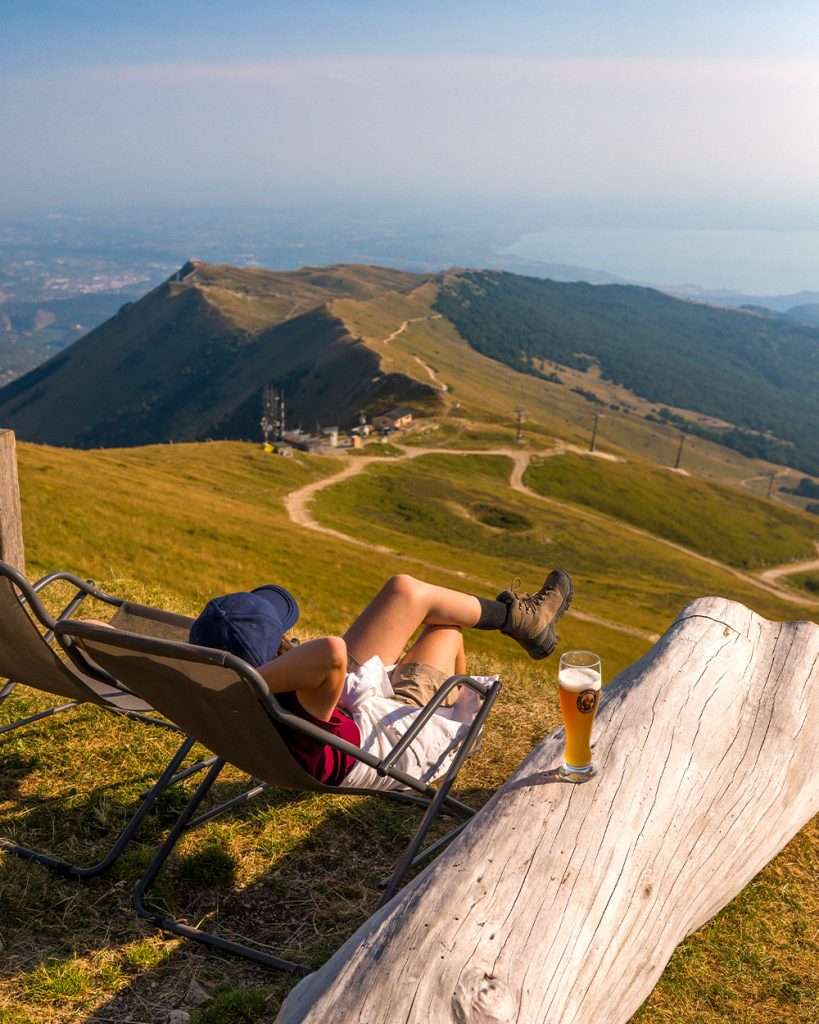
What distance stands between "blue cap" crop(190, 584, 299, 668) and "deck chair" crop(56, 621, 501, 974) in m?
0.54

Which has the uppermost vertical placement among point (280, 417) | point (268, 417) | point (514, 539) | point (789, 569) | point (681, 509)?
point (514, 539)

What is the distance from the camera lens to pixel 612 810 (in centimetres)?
423

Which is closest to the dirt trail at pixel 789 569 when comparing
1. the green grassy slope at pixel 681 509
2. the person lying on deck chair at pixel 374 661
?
the green grassy slope at pixel 681 509

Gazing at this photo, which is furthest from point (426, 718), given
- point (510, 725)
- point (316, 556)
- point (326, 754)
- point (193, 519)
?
point (316, 556)

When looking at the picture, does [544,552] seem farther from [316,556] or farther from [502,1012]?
[502,1012]

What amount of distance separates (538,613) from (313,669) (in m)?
2.82

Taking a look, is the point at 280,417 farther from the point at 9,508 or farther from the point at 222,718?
the point at 222,718

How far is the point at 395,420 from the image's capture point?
130m

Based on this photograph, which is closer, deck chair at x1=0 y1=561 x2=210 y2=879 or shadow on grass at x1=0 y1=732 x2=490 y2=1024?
shadow on grass at x1=0 y1=732 x2=490 y2=1024

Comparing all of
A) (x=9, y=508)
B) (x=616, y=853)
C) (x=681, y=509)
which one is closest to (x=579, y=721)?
(x=616, y=853)

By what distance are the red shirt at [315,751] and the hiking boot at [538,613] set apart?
2.14 meters

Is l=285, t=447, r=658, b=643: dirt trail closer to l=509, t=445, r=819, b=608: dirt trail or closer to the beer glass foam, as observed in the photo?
l=509, t=445, r=819, b=608: dirt trail

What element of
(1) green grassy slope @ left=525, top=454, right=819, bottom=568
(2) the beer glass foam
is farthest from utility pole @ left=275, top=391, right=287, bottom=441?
(2) the beer glass foam

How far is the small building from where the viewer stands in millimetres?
127812
